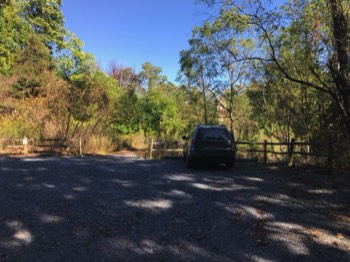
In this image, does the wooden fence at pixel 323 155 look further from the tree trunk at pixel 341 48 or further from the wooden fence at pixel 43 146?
the wooden fence at pixel 43 146

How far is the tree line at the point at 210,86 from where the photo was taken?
440 inches

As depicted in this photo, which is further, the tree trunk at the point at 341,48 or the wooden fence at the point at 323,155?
the wooden fence at the point at 323,155

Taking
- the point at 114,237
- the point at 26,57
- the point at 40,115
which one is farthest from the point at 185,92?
the point at 114,237

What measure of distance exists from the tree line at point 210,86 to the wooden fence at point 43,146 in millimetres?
1499

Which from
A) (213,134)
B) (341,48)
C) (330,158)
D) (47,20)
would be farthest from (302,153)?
(47,20)

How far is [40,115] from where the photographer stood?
68.4 feet

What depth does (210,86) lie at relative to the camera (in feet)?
75.4

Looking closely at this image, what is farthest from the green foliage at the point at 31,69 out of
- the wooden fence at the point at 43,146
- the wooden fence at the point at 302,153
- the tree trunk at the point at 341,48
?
the tree trunk at the point at 341,48

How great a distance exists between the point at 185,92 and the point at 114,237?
20.5 m

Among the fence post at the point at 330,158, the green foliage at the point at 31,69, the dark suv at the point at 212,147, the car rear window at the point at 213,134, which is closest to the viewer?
the fence post at the point at 330,158

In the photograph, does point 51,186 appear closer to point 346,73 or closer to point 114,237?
point 114,237

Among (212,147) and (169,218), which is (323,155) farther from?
(169,218)

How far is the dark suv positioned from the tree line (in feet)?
9.59

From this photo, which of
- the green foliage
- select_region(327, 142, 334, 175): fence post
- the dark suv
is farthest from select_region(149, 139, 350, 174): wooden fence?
the green foliage
